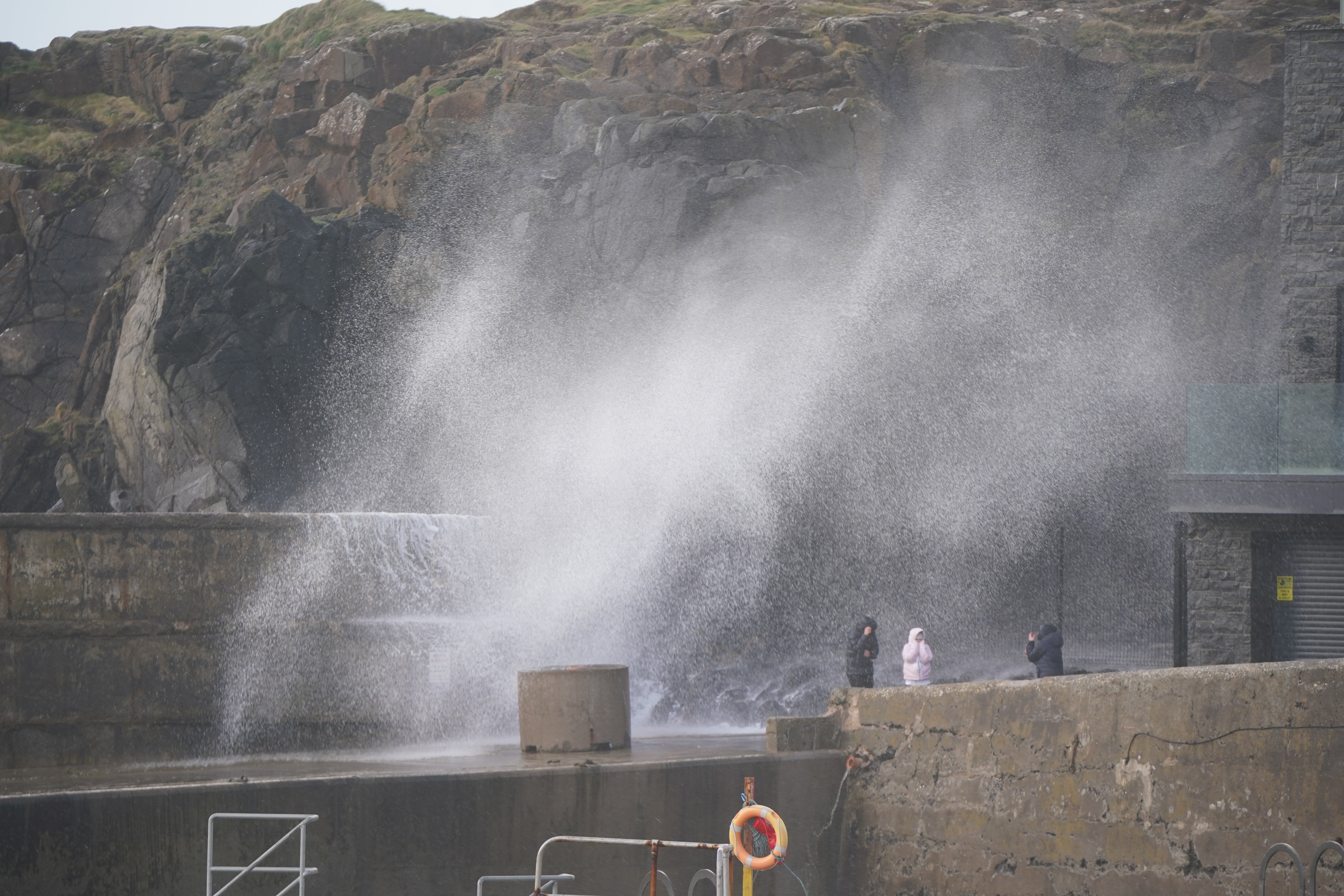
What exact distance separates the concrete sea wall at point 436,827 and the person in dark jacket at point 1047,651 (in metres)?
4.28

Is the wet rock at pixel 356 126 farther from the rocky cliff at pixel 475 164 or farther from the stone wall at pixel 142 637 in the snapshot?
the stone wall at pixel 142 637

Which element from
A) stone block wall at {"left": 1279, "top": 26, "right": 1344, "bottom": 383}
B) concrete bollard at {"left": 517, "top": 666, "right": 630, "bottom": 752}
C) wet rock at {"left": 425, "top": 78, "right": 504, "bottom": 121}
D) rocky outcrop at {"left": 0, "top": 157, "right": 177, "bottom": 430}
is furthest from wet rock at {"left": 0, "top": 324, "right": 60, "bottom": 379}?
stone block wall at {"left": 1279, "top": 26, "right": 1344, "bottom": 383}

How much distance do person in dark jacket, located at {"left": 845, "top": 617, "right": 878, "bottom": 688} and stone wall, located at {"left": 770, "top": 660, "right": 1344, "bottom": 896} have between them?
12.4ft

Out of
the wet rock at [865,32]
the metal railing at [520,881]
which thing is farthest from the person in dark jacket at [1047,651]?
the wet rock at [865,32]

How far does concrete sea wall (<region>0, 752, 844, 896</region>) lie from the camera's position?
9289 mm

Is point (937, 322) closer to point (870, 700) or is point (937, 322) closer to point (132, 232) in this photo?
point (870, 700)

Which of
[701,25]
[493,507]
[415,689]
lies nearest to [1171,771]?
[415,689]

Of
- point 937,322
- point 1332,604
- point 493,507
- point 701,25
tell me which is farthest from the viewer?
point 701,25

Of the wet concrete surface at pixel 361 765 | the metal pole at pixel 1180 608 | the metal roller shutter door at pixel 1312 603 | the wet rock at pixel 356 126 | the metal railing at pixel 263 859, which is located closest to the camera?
the metal railing at pixel 263 859

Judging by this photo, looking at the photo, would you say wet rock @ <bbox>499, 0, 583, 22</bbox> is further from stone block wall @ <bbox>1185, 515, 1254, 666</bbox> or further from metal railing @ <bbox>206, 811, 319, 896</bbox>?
metal railing @ <bbox>206, 811, 319, 896</bbox>

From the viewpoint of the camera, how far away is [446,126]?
39594 millimetres

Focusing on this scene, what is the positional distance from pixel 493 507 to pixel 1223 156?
2272 centimetres

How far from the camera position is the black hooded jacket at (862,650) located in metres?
14.5

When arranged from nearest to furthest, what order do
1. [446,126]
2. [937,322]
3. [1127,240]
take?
[937,322] < [1127,240] < [446,126]
